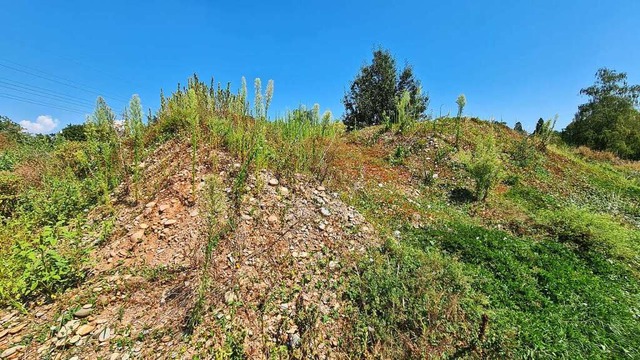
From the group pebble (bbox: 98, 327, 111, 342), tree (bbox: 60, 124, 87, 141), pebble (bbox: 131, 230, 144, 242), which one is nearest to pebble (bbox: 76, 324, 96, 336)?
pebble (bbox: 98, 327, 111, 342)

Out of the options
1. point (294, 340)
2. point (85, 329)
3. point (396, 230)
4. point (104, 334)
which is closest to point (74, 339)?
point (85, 329)

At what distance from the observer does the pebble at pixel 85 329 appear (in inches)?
106

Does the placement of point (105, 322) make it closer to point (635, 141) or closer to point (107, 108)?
point (107, 108)

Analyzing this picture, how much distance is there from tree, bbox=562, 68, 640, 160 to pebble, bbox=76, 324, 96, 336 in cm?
3464

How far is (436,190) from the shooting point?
748 cm

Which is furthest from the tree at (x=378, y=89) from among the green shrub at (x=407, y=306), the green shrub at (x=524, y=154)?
the green shrub at (x=407, y=306)

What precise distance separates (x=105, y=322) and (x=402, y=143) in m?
9.19

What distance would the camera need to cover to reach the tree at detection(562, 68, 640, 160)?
24625 millimetres

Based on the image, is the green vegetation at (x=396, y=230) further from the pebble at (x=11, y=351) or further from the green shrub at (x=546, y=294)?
the pebble at (x=11, y=351)

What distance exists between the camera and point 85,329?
8.92 ft

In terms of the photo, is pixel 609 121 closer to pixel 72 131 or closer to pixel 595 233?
pixel 595 233

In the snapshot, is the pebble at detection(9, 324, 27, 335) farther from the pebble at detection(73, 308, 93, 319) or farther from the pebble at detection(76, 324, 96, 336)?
the pebble at detection(76, 324, 96, 336)

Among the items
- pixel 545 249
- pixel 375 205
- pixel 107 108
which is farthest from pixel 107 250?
pixel 545 249

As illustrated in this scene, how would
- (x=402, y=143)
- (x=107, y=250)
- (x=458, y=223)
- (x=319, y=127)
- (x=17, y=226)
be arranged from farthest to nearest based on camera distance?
(x=402, y=143) < (x=319, y=127) < (x=458, y=223) < (x=17, y=226) < (x=107, y=250)
